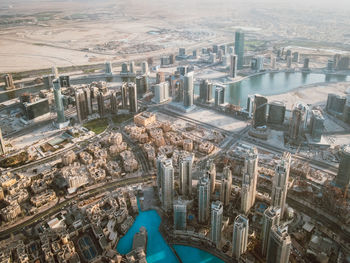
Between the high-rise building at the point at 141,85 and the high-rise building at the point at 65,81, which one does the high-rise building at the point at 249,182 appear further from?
the high-rise building at the point at 65,81

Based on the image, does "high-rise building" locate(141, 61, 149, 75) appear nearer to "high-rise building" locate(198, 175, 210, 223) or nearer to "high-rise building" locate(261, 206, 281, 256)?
"high-rise building" locate(198, 175, 210, 223)

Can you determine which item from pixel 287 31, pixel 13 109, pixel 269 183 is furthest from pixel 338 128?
pixel 287 31

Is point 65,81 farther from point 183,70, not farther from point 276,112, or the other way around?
point 276,112

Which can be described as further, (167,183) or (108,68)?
(108,68)

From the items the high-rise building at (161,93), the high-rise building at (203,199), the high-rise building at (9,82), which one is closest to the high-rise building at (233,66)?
the high-rise building at (161,93)

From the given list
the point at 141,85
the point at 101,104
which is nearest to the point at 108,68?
the point at 141,85

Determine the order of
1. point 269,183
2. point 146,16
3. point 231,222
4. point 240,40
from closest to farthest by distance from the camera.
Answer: point 231,222 < point 269,183 < point 240,40 < point 146,16

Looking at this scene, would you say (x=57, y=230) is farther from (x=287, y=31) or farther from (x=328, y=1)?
(x=328, y=1)
